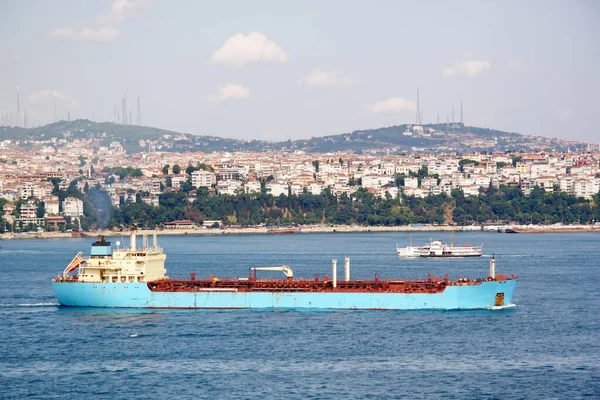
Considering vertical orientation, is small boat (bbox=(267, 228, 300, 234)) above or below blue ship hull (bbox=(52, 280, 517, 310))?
above

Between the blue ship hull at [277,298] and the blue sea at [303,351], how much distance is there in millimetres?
520

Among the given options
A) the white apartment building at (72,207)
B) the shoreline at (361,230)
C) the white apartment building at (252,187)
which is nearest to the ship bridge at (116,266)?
the shoreline at (361,230)

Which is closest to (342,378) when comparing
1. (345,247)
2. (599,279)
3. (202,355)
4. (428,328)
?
(202,355)

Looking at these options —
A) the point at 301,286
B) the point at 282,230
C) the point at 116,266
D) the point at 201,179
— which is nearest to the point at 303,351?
the point at 301,286

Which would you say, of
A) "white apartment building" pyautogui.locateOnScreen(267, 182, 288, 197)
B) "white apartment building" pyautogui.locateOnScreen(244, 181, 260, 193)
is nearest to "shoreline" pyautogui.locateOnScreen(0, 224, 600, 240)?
"white apartment building" pyautogui.locateOnScreen(267, 182, 288, 197)

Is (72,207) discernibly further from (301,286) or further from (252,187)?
(301,286)

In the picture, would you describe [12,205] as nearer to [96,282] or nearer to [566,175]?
[566,175]

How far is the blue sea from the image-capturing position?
29938mm

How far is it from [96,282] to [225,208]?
99.2 metres

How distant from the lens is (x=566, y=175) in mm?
169375

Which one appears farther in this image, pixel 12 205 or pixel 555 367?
pixel 12 205

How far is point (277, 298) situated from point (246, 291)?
134cm

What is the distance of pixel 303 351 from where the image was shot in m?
34.5

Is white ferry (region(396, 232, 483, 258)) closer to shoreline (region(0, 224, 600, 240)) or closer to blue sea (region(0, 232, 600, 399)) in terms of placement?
blue sea (region(0, 232, 600, 399))
